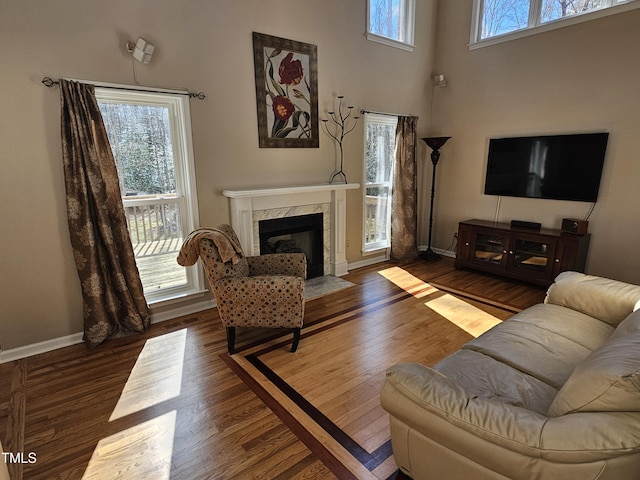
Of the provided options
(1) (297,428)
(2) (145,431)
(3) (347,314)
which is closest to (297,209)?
(3) (347,314)

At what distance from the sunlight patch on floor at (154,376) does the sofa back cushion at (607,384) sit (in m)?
2.13

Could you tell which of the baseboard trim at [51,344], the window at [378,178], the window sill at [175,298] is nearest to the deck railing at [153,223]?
the window sill at [175,298]

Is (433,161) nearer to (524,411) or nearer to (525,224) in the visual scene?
(525,224)

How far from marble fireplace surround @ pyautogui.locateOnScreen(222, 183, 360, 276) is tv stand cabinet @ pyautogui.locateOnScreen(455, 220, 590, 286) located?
1.62 metres

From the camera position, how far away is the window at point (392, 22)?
4379 millimetres

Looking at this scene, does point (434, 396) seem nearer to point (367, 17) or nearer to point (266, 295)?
point (266, 295)

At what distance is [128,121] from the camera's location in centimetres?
296

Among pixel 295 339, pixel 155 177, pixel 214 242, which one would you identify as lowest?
pixel 295 339

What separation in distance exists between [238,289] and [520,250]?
3.37 m

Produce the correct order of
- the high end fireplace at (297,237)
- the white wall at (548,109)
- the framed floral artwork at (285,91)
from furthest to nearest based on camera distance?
the high end fireplace at (297,237) → the white wall at (548,109) → the framed floral artwork at (285,91)

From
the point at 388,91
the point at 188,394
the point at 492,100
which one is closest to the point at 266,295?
the point at 188,394

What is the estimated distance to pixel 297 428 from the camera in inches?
77.7

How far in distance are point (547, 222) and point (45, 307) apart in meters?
5.21

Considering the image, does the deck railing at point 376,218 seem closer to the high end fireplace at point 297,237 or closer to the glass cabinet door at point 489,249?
the high end fireplace at point 297,237
